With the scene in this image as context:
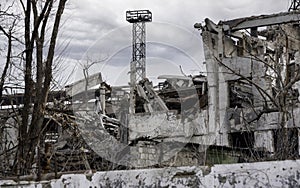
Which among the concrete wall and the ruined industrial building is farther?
the ruined industrial building

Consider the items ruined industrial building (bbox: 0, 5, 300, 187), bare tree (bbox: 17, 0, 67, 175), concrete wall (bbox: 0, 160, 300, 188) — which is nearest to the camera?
A: concrete wall (bbox: 0, 160, 300, 188)

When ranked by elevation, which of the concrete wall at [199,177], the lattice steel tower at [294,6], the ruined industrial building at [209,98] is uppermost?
the lattice steel tower at [294,6]

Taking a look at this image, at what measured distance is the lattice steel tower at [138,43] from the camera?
1204 centimetres

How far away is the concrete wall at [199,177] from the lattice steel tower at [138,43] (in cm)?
716

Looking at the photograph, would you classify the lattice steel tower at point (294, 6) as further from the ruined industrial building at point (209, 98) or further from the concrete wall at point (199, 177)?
the concrete wall at point (199, 177)

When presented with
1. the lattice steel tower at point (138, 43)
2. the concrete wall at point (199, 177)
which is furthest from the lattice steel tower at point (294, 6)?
the concrete wall at point (199, 177)

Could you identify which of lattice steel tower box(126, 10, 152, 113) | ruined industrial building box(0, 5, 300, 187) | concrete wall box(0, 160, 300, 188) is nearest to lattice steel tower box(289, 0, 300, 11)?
ruined industrial building box(0, 5, 300, 187)

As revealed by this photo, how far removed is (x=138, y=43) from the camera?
12.1 metres

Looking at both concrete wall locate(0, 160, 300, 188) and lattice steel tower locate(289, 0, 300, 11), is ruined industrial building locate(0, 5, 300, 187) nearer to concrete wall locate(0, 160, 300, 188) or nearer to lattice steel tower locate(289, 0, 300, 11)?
lattice steel tower locate(289, 0, 300, 11)

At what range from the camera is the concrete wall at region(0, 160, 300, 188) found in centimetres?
429

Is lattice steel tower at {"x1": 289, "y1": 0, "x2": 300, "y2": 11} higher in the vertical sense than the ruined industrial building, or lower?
higher

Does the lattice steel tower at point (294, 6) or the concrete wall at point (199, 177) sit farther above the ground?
the lattice steel tower at point (294, 6)

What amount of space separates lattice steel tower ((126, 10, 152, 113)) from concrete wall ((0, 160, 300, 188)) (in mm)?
7155

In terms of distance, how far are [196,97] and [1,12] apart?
866 centimetres
